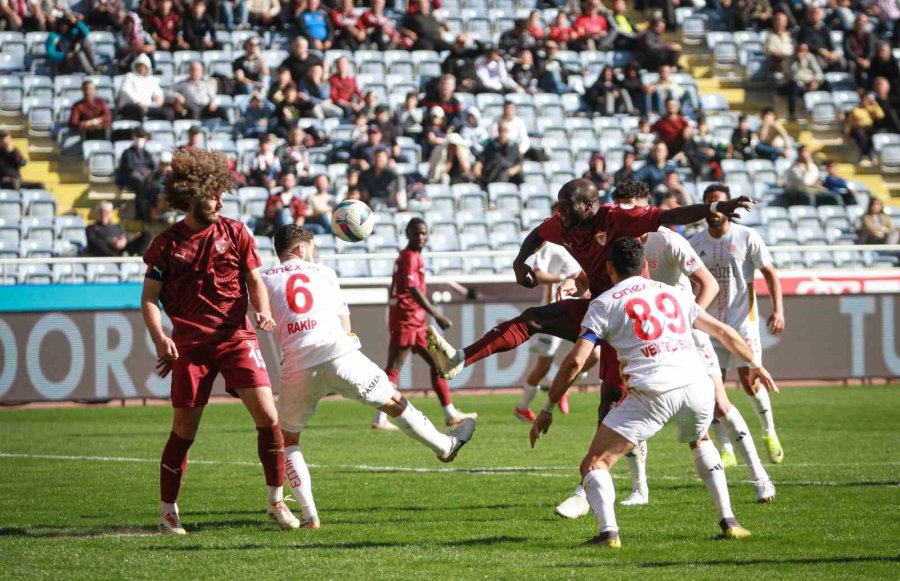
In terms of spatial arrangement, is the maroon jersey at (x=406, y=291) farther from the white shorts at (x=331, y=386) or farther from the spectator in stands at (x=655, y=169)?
the spectator in stands at (x=655, y=169)

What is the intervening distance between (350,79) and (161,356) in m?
19.0

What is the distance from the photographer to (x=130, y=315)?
2039cm

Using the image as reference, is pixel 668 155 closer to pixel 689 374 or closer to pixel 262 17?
pixel 262 17

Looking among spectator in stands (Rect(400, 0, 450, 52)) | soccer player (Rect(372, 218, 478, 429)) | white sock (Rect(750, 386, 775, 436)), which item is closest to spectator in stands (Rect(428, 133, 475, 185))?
spectator in stands (Rect(400, 0, 450, 52))

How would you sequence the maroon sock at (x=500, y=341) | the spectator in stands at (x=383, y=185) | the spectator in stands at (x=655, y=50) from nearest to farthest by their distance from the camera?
the maroon sock at (x=500, y=341), the spectator in stands at (x=383, y=185), the spectator in stands at (x=655, y=50)

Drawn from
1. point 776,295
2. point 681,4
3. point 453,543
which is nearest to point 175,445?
point 453,543

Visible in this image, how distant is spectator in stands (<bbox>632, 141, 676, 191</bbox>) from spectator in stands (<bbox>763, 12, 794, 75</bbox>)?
592cm

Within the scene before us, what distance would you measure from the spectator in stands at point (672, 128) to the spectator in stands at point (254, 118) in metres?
7.64

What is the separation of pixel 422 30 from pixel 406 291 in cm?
1271

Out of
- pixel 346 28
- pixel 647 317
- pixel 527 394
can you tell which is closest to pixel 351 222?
pixel 647 317

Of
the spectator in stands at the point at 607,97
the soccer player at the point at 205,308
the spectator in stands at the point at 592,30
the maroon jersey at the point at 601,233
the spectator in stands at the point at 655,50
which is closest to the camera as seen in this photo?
the soccer player at the point at 205,308

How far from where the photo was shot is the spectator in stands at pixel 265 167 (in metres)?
24.5

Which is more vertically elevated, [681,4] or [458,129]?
[681,4]

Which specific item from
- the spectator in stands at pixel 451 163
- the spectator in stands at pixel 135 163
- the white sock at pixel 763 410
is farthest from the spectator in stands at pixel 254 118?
the white sock at pixel 763 410
